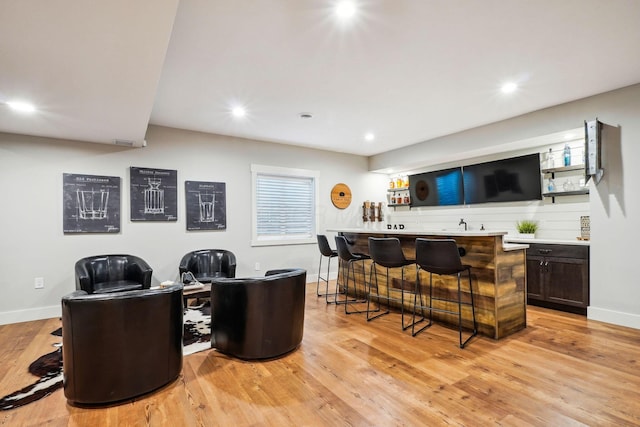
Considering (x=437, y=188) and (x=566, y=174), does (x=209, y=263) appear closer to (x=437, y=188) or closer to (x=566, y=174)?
(x=437, y=188)

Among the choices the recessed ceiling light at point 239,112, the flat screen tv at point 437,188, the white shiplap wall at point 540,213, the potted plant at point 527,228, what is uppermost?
the recessed ceiling light at point 239,112

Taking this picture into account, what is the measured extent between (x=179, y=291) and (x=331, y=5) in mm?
2227

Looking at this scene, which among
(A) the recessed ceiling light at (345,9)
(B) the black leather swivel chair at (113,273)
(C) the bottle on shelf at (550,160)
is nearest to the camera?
(A) the recessed ceiling light at (345,9)

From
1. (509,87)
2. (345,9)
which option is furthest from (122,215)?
(509,87)

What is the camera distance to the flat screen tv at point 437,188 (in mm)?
5866

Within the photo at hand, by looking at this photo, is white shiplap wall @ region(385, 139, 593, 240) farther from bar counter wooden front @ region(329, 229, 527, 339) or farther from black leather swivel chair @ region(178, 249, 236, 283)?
black leather swivel chair @ region(178, 249, 236, 283)

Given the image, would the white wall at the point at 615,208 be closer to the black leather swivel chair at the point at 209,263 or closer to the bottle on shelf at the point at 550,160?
the bottle on shelf at the point at 550,160

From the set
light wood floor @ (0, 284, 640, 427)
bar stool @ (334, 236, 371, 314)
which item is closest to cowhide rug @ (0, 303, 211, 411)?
light wood floor @ (0, 284, 640, 427)

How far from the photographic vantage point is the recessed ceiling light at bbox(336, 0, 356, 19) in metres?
2.13

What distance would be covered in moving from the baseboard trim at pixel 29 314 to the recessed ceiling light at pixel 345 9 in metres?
4.65

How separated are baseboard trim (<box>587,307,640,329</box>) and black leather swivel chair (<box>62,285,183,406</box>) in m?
4.46

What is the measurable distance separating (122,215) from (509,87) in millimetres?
4964

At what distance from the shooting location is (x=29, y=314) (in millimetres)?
3955

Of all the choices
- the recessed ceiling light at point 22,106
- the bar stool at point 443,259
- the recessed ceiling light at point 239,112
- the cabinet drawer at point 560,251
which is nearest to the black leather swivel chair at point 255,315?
the bar stool at point 443,259
